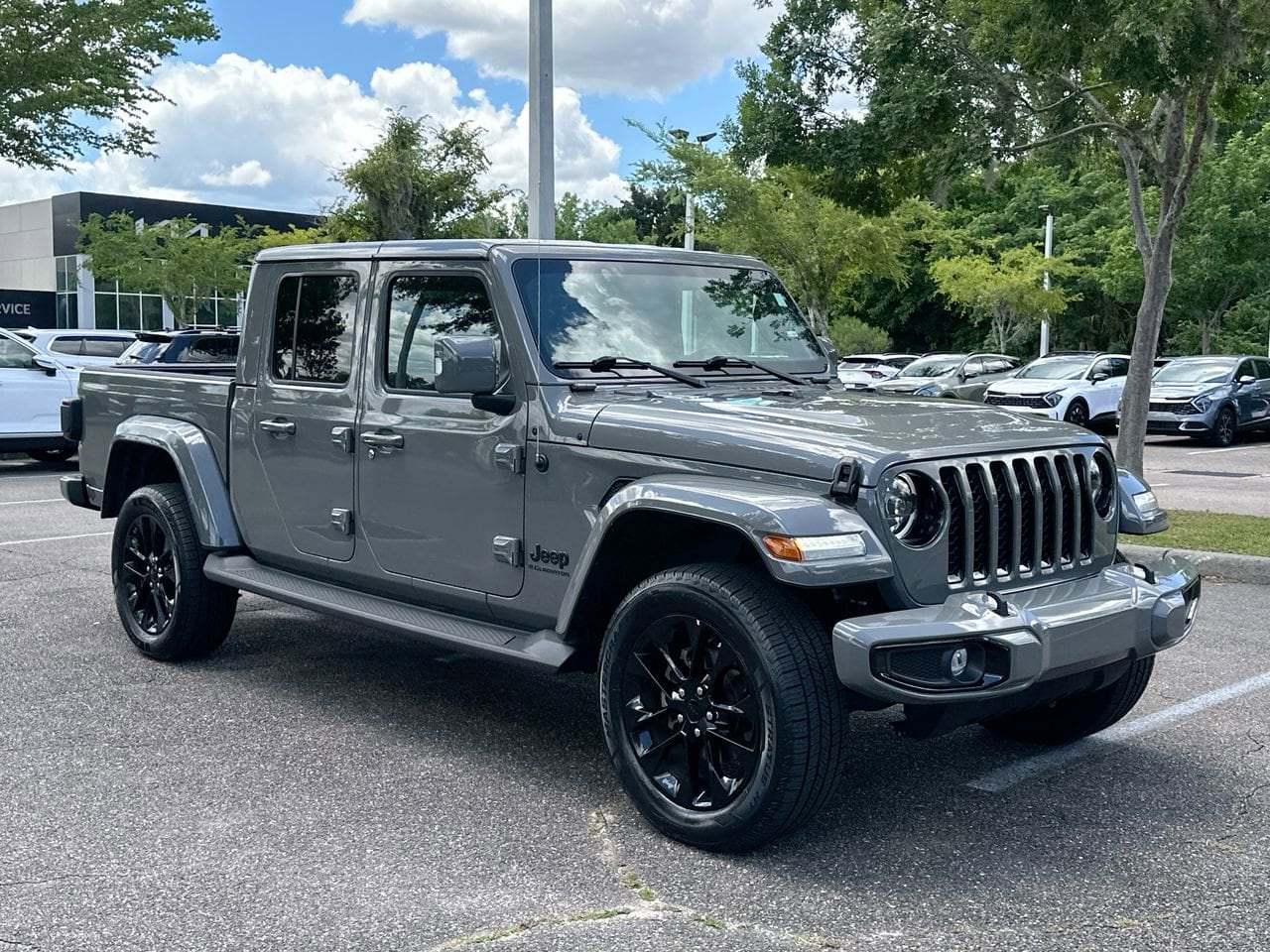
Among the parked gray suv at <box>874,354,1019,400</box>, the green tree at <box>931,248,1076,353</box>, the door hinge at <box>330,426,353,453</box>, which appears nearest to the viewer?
the door hinge at <box>330,426,353,453</box>

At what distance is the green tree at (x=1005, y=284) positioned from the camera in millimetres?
41250

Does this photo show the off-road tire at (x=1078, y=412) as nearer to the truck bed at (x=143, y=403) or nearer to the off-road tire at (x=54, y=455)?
the off-road tire at (x=54, y=455)

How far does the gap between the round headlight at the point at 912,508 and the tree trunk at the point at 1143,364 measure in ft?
27.1

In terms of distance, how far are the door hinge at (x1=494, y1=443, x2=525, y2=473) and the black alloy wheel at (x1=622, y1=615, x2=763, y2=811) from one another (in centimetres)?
87

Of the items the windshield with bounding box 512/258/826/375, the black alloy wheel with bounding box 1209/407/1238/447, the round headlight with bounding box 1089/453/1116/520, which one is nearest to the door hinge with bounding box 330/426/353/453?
the windshield with bounding box 512/258/826/375

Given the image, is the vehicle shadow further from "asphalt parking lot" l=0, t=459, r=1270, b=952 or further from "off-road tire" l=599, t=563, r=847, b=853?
"off-road tire" l=599, t=563, r=847, b=853

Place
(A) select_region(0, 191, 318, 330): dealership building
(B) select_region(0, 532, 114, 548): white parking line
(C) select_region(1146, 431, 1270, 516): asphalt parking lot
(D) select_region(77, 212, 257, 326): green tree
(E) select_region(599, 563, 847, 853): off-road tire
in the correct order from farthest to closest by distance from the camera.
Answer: (A) select_region(0, 191, 318, 330): dealership building < (D) select_region(77, 212, 257, 326): green tree < (C) select_region(1146, 431, 1270, 516): asphalt parking lot < (B) select_region(0, 532, 114, 548): white parking line < (E) select_region(599, 563, 847, 853): off-road tire

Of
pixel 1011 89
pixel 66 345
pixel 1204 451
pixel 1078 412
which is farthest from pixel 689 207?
pixel 1011 89

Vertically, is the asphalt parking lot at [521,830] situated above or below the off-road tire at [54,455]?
below

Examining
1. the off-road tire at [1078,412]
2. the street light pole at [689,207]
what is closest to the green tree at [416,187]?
the street light pole at [689,207]

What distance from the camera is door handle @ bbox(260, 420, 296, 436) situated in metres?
5.77

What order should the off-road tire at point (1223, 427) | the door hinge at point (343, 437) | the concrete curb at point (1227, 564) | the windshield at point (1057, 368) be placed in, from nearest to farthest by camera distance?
the door hinge at point (343, 437), the concrete curb at point (1227, 564), the off-road tire at point (1223, 427), the windshield at point (1057, 368)

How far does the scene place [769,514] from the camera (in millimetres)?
→ 3920

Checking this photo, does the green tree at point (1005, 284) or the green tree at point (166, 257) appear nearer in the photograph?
the green tree at point (1005, 284)
